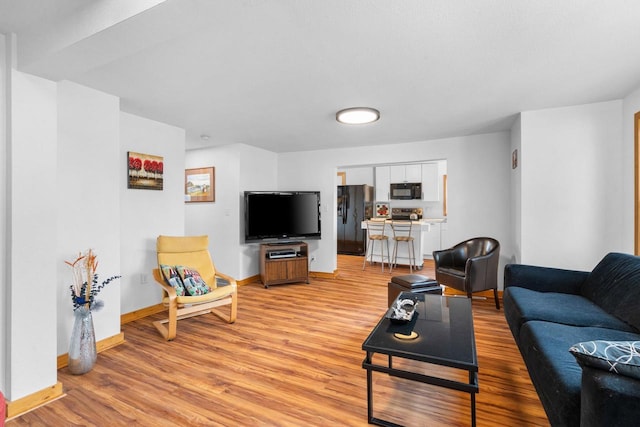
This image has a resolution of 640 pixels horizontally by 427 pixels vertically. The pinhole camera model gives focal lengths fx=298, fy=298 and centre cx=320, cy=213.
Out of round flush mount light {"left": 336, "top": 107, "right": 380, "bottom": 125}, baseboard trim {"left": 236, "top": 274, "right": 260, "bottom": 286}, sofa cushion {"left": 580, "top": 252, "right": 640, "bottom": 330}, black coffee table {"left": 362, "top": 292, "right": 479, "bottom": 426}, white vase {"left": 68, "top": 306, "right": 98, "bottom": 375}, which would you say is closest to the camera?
black coffee table {"left": 362, "top": 292, "right": 479, "bottom": 426}

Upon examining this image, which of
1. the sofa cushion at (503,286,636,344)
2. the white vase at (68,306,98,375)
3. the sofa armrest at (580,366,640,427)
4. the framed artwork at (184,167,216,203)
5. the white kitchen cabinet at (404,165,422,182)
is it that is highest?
the white kitchen cabinet at (404,165,422,182)

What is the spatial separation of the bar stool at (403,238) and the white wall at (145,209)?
13.6ft

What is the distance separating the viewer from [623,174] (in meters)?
2.94

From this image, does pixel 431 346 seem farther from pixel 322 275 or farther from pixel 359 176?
pixel 359 176

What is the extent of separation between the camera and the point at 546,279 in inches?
107

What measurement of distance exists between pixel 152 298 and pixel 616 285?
4.46 meters

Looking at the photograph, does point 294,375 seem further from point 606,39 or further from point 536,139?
point 536,139

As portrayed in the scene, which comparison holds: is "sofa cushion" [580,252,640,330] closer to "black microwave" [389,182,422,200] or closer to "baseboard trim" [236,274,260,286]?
"baseboard trim" [236,274,260,286]

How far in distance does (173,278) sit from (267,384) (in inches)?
62.2

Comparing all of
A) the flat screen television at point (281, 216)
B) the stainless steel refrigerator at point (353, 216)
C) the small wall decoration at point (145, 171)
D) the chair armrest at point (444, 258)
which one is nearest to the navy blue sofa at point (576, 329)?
the chair armrest at point (444, 258)

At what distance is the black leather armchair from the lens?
11.6 feet

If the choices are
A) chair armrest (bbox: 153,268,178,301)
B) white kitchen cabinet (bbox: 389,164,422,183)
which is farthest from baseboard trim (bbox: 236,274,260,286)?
white kitchen cabinet (bbox: 389,164,422,183)

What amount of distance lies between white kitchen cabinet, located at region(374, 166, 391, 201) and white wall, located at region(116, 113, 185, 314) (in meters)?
5.07

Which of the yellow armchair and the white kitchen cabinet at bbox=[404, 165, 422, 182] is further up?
the white kitchen cabinet at bbox=[404, 165, 422, 182]
